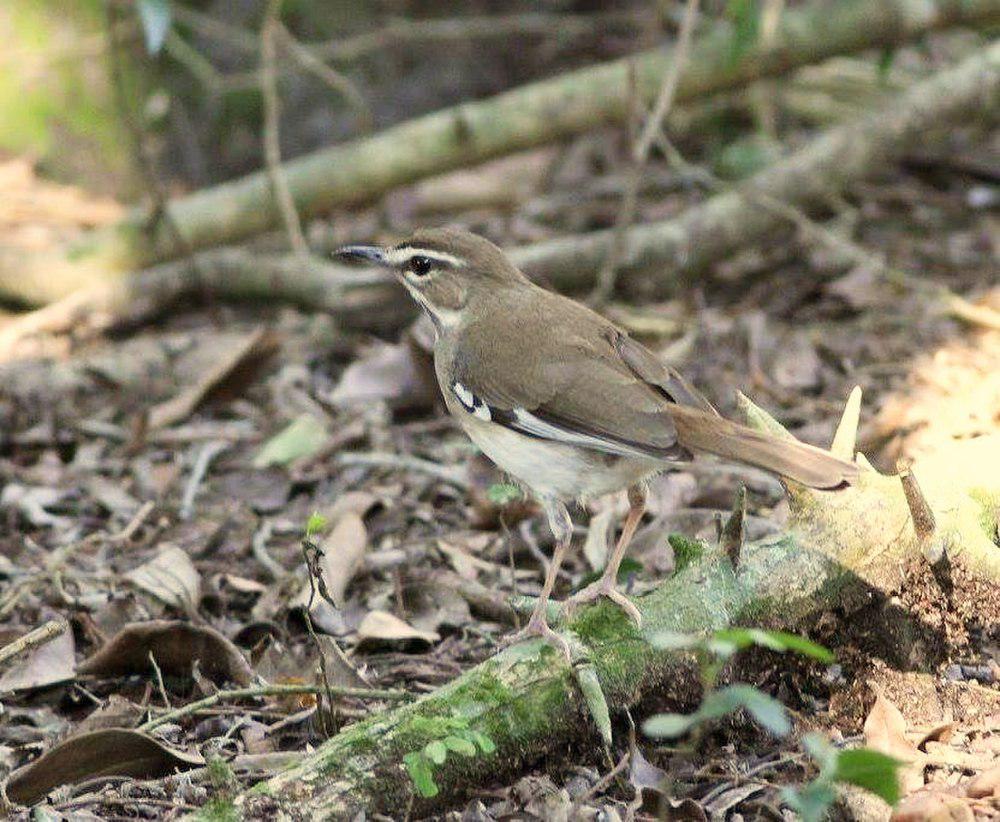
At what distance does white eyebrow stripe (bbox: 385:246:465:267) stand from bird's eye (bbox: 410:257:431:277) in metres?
0.01

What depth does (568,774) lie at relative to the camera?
4.11 metres

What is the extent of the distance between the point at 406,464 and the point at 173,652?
2.06 meters

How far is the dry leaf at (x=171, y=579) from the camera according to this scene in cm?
548

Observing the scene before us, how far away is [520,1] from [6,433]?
5.78 meters

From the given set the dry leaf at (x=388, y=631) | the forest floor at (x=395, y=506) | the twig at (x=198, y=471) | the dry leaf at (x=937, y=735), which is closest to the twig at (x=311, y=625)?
the forest floor at (x=395, y=506)

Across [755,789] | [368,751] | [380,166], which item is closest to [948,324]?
[380,166]

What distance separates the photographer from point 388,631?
5.26 meters

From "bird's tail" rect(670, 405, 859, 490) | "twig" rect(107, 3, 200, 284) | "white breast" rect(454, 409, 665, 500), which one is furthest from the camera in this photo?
"twig" rect(107, 3, 200, 284)

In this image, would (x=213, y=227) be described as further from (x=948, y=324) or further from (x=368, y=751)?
(x=368, y=751)

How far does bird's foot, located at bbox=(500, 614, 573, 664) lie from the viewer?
13.5ft

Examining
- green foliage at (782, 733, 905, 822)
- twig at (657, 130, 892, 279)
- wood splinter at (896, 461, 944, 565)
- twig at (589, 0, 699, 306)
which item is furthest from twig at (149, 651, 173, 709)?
twig at (657, 130, 892, 279)

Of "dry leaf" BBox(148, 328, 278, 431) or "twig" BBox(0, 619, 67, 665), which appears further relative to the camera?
"dry leaf" BBox(148, 328, 278, 431)

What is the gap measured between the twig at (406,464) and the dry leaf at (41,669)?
215cm

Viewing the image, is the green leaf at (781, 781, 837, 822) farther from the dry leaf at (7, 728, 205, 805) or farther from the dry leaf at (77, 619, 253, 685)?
the dry leaf at (77, 619, 253, 685)
